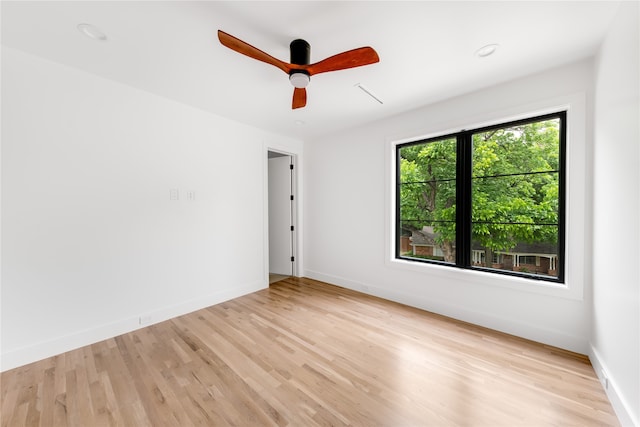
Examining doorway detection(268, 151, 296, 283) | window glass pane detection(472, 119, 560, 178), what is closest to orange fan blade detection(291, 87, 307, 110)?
window glass pane detection(472, 119, 560, 178)

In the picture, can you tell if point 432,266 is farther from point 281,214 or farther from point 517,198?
point 281,214

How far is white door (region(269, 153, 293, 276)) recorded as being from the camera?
4617mm

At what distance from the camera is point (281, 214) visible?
4.73 metres

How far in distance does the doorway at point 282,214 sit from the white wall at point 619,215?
12.5 ft

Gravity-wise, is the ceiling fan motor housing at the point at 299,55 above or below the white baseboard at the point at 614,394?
above

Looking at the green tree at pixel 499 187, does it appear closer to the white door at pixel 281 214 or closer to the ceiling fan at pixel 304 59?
the ceiling fan at pixel 304 59

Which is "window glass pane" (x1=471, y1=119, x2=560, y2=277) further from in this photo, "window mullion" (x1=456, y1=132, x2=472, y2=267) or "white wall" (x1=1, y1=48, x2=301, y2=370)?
"white wall" (x1=1, y1=48, x2=301, y2=370)

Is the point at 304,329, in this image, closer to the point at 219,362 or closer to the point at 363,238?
the point at 219,362

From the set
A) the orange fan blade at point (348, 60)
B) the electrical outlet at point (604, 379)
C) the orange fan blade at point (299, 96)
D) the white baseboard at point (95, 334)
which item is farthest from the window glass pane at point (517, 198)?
the white baseboard at point (95, 334)

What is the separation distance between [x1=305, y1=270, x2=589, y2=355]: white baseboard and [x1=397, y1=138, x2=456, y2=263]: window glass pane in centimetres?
56

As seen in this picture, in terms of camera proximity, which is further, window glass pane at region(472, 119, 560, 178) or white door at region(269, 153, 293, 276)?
white door at region(269, 153, 293, 276)

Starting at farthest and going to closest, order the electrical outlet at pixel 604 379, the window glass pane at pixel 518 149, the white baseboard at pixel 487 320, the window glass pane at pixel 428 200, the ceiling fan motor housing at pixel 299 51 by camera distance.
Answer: the window glass pane at pixel 428 200 < the window glass pane at pixel 518 149 < the white baseboard at pixel 487 320 < the ceiling fan motor housing at pixel 299 51 < the electrical outlet at pixel 604 379

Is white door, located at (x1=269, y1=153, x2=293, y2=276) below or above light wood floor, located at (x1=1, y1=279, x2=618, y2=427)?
above

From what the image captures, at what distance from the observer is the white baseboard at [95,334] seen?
1987 mm
